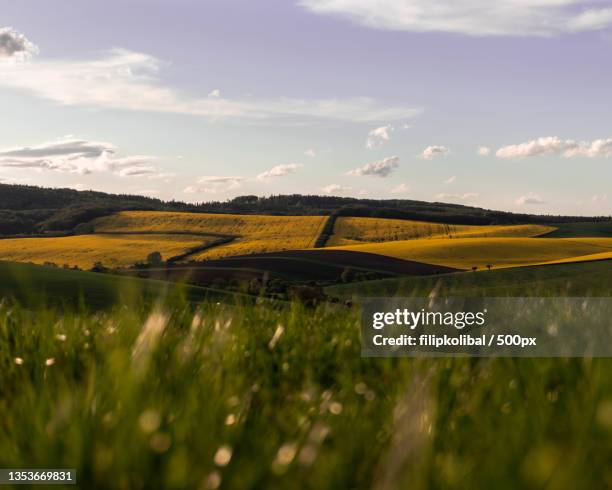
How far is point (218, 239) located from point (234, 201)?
7368cm

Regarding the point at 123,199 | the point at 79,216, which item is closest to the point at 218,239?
the point at 79,216

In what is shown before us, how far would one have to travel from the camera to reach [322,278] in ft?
170

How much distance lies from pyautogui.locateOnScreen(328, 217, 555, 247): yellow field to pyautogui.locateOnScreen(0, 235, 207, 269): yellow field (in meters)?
18.0

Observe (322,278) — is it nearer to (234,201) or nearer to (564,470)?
(564,470)

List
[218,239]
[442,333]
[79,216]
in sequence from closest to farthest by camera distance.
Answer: [442,333]
[218,239]
[79,216]

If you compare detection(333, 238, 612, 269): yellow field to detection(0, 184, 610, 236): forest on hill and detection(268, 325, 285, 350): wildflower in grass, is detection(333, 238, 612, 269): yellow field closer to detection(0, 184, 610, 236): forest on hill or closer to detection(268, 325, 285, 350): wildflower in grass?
detection(0, 184, 610, 236): forest on hill

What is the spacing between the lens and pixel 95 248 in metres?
74.5

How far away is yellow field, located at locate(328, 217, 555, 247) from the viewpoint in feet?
290

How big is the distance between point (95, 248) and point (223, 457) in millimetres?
75113

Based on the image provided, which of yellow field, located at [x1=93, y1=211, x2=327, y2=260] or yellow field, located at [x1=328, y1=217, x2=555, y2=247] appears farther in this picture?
yellow field, located at [x1=328, y1=217, x2=555, y2=247]

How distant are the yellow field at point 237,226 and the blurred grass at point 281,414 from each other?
71307mm

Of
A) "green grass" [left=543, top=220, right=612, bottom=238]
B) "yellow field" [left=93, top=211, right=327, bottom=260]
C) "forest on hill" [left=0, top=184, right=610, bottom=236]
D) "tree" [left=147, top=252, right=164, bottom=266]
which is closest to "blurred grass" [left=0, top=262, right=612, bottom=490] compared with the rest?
"tree" [left=147, top=252, right=164, bottom=266]

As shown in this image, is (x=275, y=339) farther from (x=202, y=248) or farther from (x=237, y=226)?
(x=237, y=226)

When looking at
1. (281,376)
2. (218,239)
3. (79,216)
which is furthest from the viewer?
(79,216)
